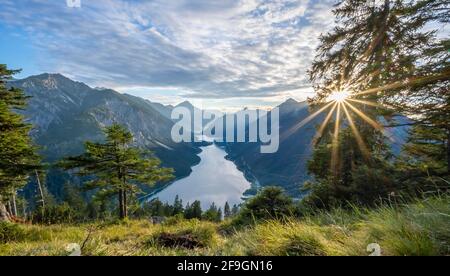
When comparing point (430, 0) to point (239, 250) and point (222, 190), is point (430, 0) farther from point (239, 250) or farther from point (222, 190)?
point (222, 190)

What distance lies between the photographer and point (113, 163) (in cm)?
2117

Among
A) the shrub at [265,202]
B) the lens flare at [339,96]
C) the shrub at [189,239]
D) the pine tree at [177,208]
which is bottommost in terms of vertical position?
the pine tree at [177,208]

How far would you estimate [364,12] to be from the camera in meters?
15.1

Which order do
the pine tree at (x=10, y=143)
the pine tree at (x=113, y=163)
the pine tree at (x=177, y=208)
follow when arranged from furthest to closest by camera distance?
the pine tree at (x=177, y=208) → the pine tree at (x=113, y=163) → the pine tree at (x=10, y=143)

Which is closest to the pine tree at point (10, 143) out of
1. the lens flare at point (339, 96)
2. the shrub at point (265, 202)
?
the shrub at point (265, 202)

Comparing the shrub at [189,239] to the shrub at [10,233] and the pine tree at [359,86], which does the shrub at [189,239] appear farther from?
the pine tree at [359,86]

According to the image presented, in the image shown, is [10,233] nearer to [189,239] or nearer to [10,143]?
[189,239]

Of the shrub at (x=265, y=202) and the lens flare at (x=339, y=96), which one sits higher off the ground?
the lens flare at (x=339, y=96)

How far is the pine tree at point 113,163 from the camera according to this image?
20.9 m

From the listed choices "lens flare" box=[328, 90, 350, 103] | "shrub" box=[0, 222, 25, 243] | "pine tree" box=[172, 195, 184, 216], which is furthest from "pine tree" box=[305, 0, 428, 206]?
"pine tree" box=[172, 195, 184, 216]


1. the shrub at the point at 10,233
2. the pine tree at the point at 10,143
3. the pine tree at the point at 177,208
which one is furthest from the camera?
the pine tree at the point at 177,208
